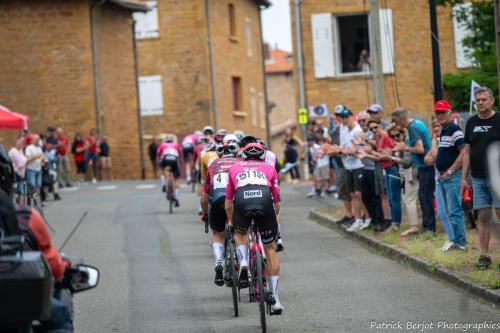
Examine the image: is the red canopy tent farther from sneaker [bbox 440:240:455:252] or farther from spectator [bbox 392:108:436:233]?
sneaker [bbox 440:240:455:252]

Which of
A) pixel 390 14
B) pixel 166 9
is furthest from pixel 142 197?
pixel 166 9

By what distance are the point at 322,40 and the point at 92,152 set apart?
434 inches

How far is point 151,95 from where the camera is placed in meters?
53.9

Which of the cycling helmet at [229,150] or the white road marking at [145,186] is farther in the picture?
the white road marking at [145,186]

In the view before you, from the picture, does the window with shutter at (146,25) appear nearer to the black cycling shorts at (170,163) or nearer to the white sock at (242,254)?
the black cycling shorts at (170,163)

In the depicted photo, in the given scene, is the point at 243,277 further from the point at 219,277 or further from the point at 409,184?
the point at 409,184

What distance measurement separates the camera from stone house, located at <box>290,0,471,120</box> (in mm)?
36469

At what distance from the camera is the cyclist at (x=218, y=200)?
11773 mm

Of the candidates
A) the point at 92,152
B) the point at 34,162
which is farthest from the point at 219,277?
the point at 92,152

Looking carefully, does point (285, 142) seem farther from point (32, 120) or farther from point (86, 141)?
point (32, 120)

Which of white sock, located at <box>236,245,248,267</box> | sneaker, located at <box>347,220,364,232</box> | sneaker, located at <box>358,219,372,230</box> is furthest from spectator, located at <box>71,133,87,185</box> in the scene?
white sock, located at <box>236,245,248,267</box>

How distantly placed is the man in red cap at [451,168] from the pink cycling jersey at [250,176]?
3730mm

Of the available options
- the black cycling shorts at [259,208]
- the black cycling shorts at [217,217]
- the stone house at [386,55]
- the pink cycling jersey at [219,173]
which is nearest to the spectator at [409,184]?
the pink cycling jersey at [219,173]

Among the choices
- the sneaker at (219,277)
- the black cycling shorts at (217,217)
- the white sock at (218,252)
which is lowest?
the sneaker at (219,277)
